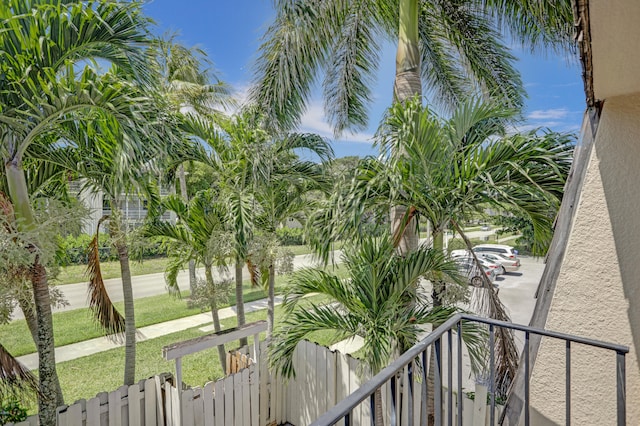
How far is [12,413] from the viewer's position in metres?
2.97

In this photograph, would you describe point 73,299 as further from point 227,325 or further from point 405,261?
point 405,261

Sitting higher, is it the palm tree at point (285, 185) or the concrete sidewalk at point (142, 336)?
the palm tree at point (285, 185)

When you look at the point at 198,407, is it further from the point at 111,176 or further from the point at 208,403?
the point at 111,176

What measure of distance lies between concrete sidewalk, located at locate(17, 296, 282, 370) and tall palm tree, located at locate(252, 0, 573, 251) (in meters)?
Result: 4.45

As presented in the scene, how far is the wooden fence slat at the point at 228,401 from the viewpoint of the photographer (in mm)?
3568

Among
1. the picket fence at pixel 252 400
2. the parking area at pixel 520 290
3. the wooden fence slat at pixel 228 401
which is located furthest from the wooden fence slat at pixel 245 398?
the parking area at pixel 520 290

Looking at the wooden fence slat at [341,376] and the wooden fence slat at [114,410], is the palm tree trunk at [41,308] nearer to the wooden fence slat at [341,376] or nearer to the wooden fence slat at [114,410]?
the wooden fence slat at [114,410]

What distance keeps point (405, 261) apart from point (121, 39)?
2.60 meters

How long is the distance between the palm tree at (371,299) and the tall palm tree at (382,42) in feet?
6.03

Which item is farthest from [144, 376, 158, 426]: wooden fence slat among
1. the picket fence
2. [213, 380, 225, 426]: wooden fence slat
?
[213, 380, 225, 426]: wooden fence slat

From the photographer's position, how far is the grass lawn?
16.1 feet

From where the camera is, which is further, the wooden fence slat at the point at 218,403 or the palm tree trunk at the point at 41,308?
the wooden fence slat at the point at 218,403

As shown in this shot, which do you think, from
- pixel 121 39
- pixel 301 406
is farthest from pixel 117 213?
pixel 301 406

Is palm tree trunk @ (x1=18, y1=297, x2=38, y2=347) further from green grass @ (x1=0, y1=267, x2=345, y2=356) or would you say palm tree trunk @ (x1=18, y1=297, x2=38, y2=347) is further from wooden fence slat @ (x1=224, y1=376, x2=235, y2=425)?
green grass @ (x1=0, y1=267, x2=345, y2=356)
